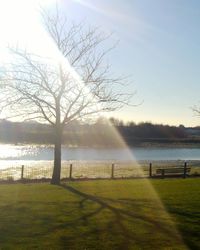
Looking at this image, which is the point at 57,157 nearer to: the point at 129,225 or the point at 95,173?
the point at 129,225

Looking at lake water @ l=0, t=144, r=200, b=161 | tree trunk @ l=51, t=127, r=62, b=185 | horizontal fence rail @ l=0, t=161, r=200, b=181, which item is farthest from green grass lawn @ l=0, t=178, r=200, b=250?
lake water @ l=0, t=144, r=200, b=161

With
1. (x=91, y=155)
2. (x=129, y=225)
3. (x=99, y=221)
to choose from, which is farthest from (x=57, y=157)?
(x=91, y=155)

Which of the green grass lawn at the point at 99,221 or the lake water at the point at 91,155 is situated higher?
the lake water at the point at 91,155

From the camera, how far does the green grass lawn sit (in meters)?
8.90

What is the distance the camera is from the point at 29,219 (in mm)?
10969

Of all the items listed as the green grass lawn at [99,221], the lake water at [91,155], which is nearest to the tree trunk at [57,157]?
the green grass lawn at [99,221]

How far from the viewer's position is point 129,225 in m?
10.4

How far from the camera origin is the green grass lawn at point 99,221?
8898 mm

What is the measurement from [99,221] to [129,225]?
73cm

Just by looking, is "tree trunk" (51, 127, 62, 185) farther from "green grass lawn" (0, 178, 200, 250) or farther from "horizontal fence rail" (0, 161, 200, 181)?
"green grass lawn" (0, 178, 200, 250)

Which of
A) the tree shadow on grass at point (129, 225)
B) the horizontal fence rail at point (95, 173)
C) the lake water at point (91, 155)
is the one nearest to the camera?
the tree shadow on grass at point (129, 225)

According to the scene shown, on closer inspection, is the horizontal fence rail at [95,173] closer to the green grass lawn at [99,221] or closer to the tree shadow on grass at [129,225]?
the green grass lawn at [99,221]

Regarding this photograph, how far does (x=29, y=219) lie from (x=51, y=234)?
1646 millimetres

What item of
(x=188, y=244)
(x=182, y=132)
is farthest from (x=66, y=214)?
(x=182, y=132)
